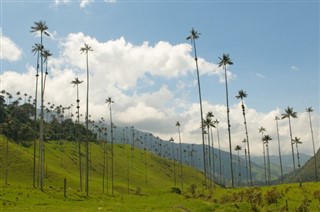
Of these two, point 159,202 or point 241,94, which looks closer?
point 159,202

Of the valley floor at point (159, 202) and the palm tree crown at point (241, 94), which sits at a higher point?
the palm tree crown at point (241, 94)

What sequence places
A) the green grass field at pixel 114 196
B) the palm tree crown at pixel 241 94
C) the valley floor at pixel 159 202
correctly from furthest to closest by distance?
the palm tree crown at pixel 241 94
the green grass field at pixel 114 196
the valley floor at pixel 159 202

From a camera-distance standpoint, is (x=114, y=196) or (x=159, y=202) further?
(x=114, y=196)

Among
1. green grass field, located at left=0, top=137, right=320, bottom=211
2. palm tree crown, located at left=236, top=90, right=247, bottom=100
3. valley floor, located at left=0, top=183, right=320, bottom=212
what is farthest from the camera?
palm tree crown, located at left=236, top=90, right=247, bottom=100

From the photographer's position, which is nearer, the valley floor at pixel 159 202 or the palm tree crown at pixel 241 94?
the valley floor at pixel 159 202

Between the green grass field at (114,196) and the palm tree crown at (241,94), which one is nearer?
the green grass field at (114,196)

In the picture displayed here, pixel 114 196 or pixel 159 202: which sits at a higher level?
pixel 159 202

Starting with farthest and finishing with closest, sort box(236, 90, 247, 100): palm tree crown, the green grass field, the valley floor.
A: box(236, 90, 247, 100): palm tree crown
the green grass field
the valley floor

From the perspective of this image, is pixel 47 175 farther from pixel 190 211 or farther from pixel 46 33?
pixel 190 211

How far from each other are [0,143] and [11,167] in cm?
2126

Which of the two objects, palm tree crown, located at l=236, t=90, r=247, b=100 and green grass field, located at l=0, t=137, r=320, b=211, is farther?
palm tree crown, located at l=236, t=90, r=247, b=100

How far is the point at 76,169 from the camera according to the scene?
589 ft

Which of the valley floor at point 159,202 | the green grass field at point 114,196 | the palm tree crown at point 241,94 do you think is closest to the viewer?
the valley floor at point 159,202

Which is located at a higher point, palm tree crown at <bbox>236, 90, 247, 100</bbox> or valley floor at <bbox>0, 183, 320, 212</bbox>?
palm tree crown at <bbox>236, 90, 247, 100</bbox>
